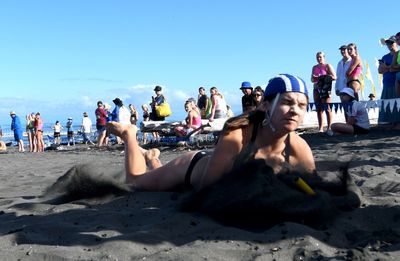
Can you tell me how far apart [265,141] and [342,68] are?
24.7 feet

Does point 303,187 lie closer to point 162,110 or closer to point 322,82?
point 322,82

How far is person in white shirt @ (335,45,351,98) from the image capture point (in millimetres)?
10750

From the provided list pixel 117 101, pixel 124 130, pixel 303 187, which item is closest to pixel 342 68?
pixel 124 130

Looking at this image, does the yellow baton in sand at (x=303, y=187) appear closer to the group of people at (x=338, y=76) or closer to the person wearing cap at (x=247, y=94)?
the group of people at (x=338, y=76)

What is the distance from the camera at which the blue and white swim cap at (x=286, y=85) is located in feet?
11.8

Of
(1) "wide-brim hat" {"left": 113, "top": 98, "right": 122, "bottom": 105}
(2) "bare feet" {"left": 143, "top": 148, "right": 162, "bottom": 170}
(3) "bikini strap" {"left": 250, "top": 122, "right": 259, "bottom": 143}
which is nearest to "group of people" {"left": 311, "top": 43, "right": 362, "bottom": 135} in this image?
(2) "bare feet" {"left": 143, "top": 148, "right": 162, "bottom": 170}

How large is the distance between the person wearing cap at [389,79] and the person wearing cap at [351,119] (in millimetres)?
877

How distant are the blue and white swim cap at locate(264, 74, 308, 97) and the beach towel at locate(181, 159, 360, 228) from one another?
550mm

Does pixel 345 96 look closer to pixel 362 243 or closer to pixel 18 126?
pixel 362 243

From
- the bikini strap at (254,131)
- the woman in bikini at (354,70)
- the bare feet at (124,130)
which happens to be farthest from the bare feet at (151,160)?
the woman in bikini at (354,70)

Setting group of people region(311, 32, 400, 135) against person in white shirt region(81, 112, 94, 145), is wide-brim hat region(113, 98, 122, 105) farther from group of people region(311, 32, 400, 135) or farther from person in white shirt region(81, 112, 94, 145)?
person in white shirt region(81, 112, 94, 145)

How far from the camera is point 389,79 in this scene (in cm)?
1054

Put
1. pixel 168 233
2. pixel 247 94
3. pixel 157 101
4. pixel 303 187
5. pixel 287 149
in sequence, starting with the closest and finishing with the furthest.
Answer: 1. pixel 168 233
2. pixel 303 187
3. pixel 287 149
4. pixel 247 94
5. pixel 157 101

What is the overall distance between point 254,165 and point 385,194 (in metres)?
1.29
